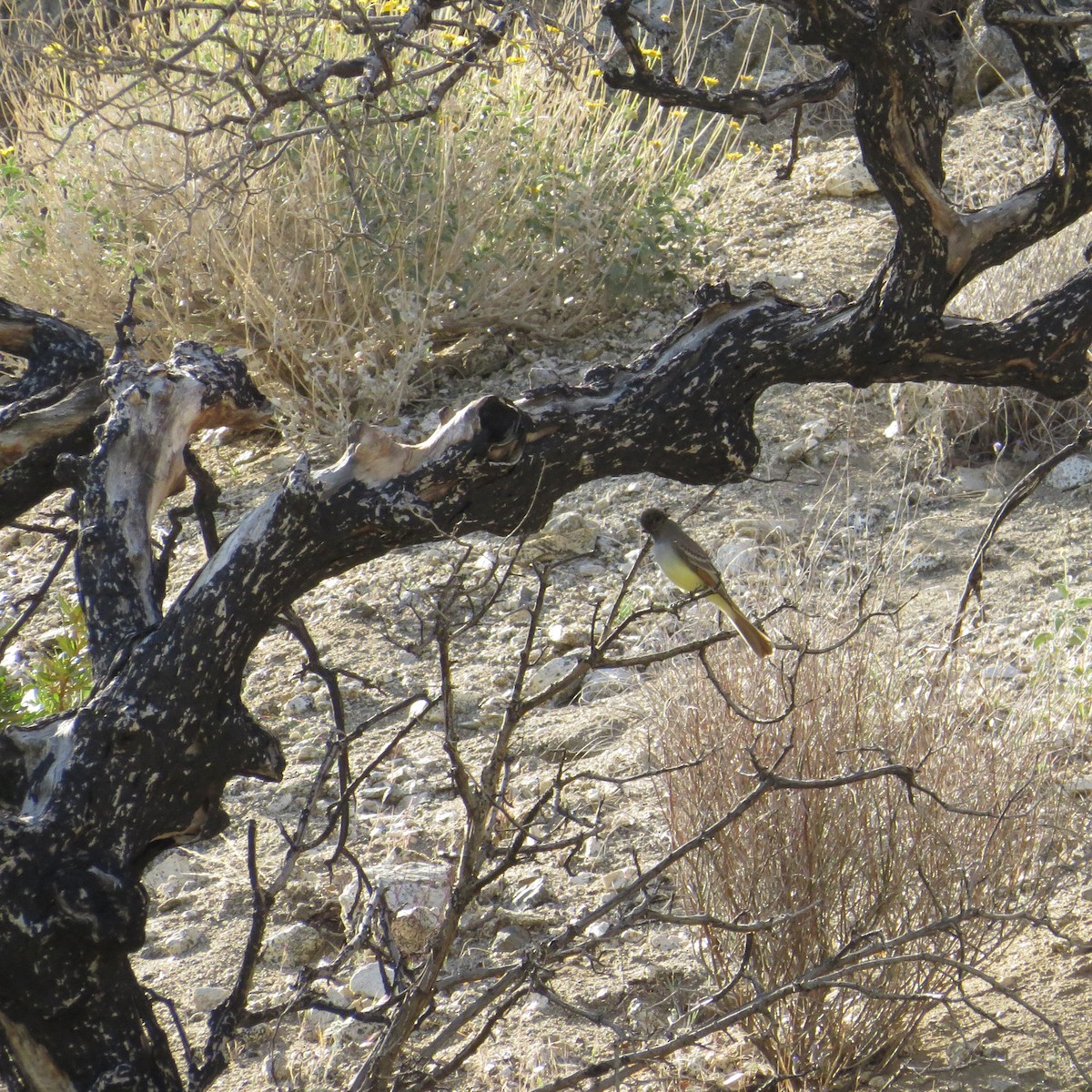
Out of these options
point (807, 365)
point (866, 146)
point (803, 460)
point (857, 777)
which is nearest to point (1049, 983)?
point (857, 777)

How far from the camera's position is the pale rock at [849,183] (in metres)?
6.66

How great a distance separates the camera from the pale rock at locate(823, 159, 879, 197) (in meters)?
6.66

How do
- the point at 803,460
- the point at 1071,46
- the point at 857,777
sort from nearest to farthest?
the point at 857,777 → the point at 1071,46 → the point at 803,460

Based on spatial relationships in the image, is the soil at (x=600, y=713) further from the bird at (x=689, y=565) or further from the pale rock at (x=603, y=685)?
the bird at (x=689, y=565)

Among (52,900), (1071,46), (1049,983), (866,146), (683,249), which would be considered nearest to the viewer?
(52,900)

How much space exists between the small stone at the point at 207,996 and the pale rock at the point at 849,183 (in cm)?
519

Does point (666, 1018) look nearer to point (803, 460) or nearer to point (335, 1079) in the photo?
point (335, 1079)

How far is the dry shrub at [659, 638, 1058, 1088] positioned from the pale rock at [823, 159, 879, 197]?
15.3 ft

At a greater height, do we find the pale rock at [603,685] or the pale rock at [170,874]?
the pale rock at [603,685]

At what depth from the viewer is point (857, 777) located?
5.72 ft

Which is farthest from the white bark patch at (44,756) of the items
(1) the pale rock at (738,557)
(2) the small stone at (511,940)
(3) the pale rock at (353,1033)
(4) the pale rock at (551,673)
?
(1) the pale rock at (738,557)

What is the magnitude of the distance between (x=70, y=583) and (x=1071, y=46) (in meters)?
4.07

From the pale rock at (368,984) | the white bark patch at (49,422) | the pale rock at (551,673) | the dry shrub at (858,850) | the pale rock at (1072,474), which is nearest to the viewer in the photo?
the white bark patch at (49,422)

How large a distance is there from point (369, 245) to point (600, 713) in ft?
6.99
